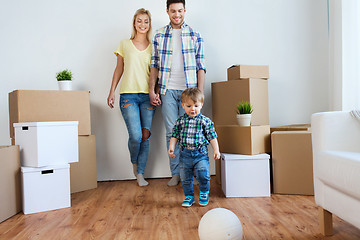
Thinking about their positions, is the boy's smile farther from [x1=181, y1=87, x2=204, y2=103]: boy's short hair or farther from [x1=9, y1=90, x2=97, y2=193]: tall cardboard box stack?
[x1=9, y1=90, x2=97, y2=193]: tall cardboard box stack

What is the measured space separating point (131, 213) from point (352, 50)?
200 cm

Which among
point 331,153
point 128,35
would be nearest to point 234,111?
point 128,35

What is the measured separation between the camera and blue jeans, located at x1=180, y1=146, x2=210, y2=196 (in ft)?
6.57

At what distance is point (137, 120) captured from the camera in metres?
2.54

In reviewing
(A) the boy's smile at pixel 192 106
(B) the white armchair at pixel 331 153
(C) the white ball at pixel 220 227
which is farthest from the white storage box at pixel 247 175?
(C) the white ball at pixel 220 227

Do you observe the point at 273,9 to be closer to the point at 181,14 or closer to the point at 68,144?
the point at 181,14

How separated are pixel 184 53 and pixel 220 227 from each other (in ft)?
5.24

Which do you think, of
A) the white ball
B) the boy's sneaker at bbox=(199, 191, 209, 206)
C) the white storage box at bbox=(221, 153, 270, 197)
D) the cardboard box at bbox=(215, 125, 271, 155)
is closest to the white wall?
the cardboard box at bbox=(215, 125, 271, 155)

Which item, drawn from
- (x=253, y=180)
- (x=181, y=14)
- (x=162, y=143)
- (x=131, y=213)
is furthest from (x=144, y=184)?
(x=181, y=14)

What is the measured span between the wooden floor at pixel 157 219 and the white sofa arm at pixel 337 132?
385 mm

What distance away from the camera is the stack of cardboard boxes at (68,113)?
2238mm

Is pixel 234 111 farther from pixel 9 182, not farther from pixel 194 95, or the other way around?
pixel 9 182

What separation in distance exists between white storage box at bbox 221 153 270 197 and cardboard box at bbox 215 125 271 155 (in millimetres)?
68

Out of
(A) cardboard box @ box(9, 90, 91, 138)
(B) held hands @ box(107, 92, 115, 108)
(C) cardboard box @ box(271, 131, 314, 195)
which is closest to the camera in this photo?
(C) cardboard box @ box(271, 131, 314, 195)
